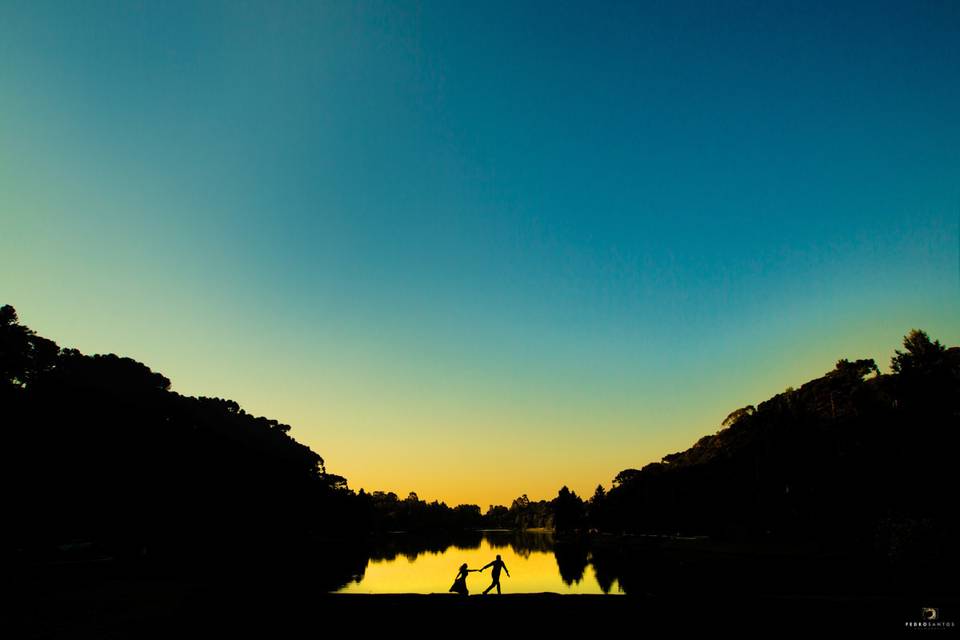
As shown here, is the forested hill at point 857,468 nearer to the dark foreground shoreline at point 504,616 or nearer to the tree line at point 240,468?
the tree line at point 240,468

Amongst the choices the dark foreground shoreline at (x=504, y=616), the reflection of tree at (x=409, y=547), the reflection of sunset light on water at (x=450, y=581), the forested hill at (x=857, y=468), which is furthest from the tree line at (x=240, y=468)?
the dark foreground shoreline at (x=504, y=616)

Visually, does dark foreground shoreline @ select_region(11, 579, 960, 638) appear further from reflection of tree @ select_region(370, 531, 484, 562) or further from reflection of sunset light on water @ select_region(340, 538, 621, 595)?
reflection of tree @ select_region(370, 531, 484, 562)

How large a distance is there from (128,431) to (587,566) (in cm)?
→ 4891

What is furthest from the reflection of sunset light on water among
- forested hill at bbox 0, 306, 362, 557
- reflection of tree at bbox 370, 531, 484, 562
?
forested hill at bbox 0, 306, 362, 557

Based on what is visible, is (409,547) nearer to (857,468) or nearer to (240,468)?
(240,468)

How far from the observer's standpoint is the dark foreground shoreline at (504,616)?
14.5 m

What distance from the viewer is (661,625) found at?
1474 cm

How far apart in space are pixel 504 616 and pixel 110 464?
44916 millimetres

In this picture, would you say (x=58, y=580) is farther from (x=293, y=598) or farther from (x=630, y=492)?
(x=630, y=492)

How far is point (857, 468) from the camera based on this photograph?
164 ft

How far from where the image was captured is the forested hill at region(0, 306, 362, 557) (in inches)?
1615

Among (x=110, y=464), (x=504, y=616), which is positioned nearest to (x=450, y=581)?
(x=110, y=464)

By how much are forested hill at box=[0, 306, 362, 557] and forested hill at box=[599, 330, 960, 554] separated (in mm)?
61104

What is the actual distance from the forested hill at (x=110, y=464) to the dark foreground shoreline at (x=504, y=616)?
30.9m
